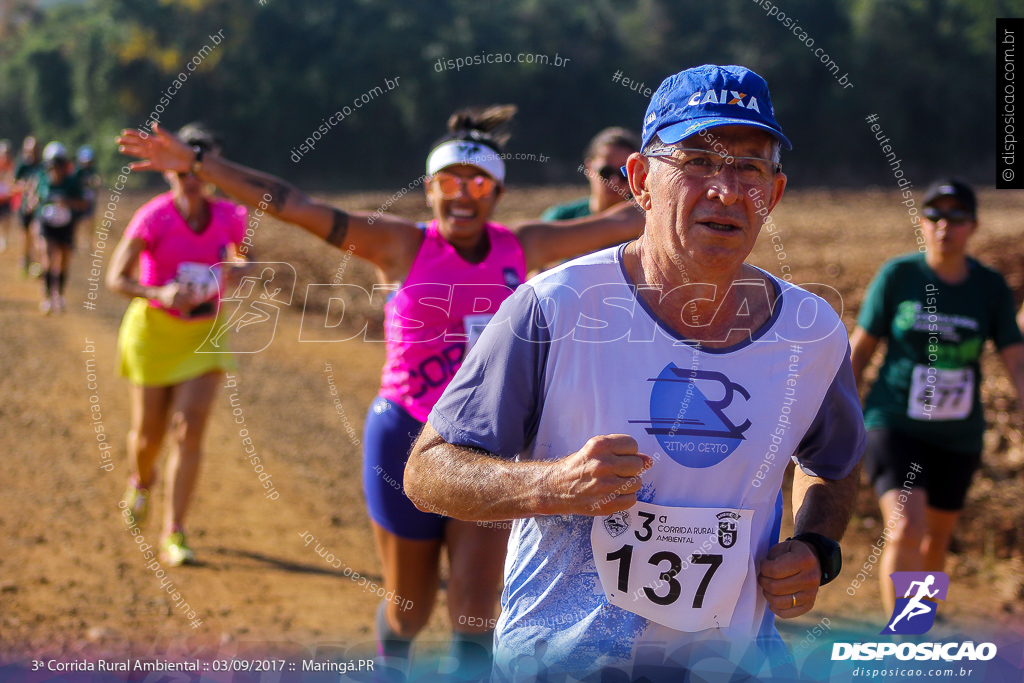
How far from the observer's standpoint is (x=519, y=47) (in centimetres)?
2939

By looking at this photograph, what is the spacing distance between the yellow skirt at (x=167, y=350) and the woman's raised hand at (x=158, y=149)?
79.7 inches

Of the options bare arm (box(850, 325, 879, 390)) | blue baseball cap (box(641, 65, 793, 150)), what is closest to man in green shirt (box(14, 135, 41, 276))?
bare arm (box(850, 325, 879, 390))

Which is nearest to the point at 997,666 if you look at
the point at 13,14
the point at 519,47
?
the point at 519,47

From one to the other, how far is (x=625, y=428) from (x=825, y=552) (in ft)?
1.93

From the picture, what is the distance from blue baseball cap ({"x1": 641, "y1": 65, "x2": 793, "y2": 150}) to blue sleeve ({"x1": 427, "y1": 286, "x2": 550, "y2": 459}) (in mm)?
483

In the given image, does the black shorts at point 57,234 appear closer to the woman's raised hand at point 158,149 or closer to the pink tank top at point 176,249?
the pink tank top at point 176,249

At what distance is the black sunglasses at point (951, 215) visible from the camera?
432 cm

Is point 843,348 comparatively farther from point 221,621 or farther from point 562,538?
point 221,621

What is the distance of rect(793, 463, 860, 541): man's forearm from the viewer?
211 cm

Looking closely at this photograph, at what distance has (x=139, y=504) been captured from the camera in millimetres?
5402

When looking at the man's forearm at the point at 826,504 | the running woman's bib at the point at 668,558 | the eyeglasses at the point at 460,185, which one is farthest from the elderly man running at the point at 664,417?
the eyeglasses at the point at 460,185

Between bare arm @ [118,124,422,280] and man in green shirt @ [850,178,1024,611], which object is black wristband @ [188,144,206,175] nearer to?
bare arm @ [118,124,422,280]

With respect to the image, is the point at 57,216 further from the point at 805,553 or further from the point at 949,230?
the point at 805,553

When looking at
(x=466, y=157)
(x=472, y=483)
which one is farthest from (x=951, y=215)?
(x=472, y=483)
